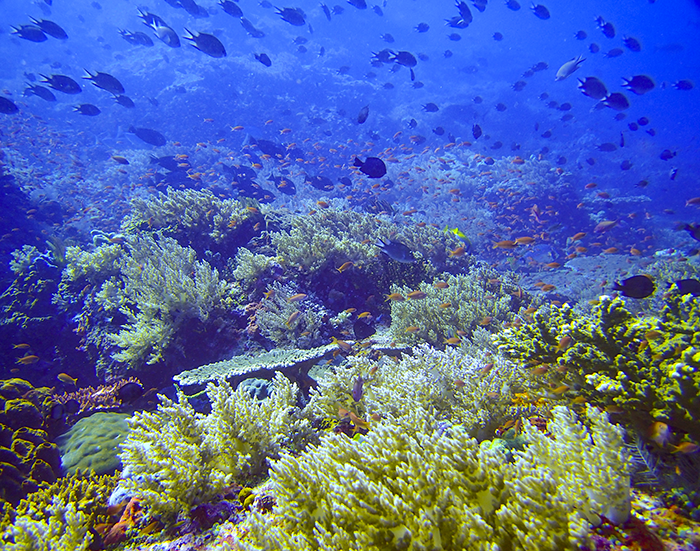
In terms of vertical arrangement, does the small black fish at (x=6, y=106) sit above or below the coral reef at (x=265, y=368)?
above

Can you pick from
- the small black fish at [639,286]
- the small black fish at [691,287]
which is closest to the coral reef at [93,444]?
the small black fish at [639,286]

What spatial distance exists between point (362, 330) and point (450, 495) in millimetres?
4356

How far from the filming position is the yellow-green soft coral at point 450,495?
55.1 inches

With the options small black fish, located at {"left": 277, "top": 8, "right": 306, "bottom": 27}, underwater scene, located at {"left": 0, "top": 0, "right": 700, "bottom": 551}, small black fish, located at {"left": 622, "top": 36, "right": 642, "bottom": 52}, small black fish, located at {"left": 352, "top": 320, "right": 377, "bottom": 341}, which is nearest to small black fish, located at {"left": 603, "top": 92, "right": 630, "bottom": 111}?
underwater scene, located at {"left": 0, "top": 0, "right": 700, "bottom": 551}

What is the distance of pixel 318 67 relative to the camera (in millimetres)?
37875

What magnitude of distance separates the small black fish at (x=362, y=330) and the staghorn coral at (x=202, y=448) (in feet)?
9.28

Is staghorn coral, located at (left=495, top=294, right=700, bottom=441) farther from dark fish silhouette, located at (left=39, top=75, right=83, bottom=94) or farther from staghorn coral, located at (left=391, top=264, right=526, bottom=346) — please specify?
dark fish silhouette, located at (left=39, top=75, right=83, bottom=94)

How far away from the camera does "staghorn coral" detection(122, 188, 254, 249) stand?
26.1ft

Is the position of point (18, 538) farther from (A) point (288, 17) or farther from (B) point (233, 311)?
(A) point (288, 17)

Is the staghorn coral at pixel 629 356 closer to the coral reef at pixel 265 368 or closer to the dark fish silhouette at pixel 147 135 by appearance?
the coral reef at pixel 265 368

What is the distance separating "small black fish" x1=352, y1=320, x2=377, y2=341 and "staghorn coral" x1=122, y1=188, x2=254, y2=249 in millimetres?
4408

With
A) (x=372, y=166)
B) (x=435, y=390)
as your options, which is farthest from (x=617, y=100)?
(x=435, y=390)

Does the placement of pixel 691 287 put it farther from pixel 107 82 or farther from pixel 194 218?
pixel 107 82

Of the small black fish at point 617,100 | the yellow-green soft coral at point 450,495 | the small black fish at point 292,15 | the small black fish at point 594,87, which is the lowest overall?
the yellow-green soft coral at point 450,495
